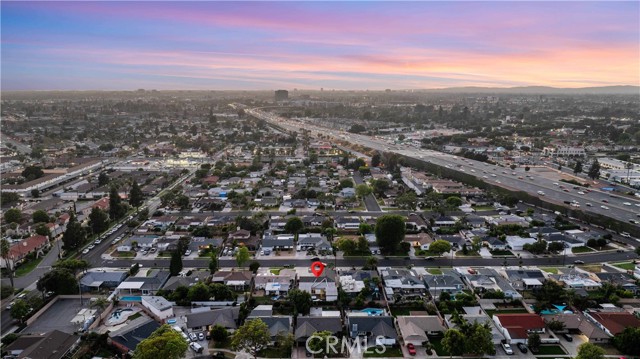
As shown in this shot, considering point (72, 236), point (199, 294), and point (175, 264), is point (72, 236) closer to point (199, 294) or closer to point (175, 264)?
point (175, 264)

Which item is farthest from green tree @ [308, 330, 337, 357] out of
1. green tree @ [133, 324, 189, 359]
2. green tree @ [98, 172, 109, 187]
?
green tree @ [98, 172, 109, 187]

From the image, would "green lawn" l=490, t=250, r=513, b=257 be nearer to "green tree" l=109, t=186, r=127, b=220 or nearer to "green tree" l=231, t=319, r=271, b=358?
"green tree" l=231, t=319, r=271, b=358

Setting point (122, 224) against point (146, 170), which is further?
point (146, 170)

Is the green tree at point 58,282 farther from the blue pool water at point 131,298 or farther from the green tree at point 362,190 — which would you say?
the green tree at point 362,190

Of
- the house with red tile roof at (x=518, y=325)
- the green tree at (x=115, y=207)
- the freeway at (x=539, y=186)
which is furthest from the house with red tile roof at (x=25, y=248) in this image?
the freeway at (x=539, y=186)

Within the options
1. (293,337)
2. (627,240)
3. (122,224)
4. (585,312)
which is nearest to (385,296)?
(293,337)

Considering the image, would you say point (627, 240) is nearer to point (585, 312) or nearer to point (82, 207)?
point (585, 312)
